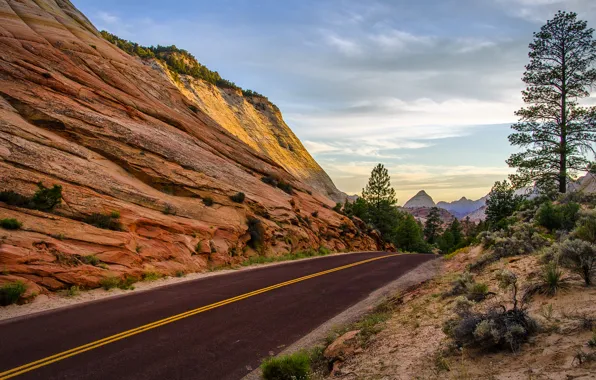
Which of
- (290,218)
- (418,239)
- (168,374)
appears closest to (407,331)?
(168,374)

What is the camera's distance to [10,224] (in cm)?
1171

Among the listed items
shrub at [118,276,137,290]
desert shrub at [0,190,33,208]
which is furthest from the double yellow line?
desert shrub at [0,190,33,208]

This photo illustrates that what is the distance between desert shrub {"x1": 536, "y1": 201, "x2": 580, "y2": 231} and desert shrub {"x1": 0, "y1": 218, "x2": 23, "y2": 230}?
1927cm

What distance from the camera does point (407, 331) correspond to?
726 centimetres

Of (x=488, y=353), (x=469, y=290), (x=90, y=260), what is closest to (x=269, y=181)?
(x=90, y=260)

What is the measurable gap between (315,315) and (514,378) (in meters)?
6.13

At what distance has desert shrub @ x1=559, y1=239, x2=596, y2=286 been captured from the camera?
6.61 metres

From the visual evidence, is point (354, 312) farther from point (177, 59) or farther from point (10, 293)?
point (177, 59)

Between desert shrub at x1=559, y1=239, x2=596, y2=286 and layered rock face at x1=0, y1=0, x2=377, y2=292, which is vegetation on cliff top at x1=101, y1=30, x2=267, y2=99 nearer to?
layered rock face at x1=0, y1=0, x2=377, y2=292

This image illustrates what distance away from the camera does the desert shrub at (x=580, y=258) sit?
661cm

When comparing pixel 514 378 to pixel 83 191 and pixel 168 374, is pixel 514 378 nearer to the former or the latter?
pixel 168 374

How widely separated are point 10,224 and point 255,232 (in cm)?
1244

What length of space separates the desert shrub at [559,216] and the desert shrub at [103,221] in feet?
56.7

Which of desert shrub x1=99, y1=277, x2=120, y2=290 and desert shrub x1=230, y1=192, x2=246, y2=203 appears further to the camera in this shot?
desert shrub x1=230, y1=192, x2=246, y2=203
